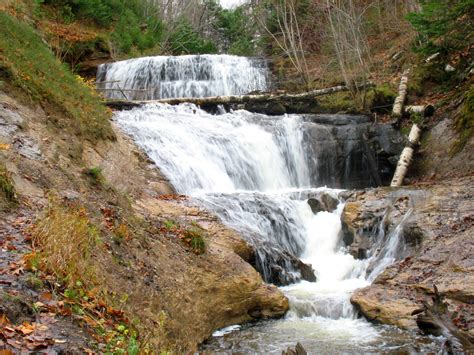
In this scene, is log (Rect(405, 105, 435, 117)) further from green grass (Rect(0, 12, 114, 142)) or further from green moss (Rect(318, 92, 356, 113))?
green grass (Rect(0, 12, 114, 142))

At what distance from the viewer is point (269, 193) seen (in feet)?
40.8

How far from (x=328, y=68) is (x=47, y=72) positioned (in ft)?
43.4

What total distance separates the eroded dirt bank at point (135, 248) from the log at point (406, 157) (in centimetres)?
689

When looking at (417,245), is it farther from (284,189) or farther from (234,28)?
(234,28)

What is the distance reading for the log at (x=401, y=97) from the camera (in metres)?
16.5

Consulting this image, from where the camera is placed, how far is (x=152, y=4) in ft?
105

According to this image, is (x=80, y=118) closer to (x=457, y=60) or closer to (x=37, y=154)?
(x=37, y=154)

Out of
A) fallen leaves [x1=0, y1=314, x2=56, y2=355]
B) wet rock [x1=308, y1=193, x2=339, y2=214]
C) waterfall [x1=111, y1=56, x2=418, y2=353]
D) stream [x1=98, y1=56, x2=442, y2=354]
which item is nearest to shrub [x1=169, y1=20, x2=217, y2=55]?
stream [x1=98, y1=56, x2=442, y2=354]

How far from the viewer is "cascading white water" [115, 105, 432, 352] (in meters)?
7.91

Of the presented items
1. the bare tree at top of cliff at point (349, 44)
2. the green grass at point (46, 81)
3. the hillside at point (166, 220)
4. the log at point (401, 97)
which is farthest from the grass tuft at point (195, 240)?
the bare tree at top of cliff at point (349, 44)

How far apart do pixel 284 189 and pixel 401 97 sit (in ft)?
19.3

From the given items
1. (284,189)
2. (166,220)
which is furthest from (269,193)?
(166,220)

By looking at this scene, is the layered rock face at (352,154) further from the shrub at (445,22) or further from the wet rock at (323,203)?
the shrub at (445,22)

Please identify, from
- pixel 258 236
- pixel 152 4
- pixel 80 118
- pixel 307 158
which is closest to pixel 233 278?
pixel 258 236
